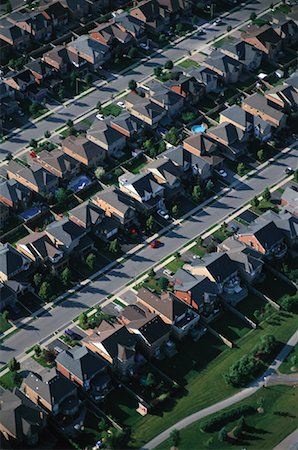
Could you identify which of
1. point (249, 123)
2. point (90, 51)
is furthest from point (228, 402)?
point (90, 51)

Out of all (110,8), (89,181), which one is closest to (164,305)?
(89,181)

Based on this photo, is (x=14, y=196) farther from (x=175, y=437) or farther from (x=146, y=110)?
(x=175, y=437)

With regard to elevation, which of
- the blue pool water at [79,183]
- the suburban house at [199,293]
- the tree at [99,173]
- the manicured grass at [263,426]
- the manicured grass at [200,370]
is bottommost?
the manicured grass at [263,426]

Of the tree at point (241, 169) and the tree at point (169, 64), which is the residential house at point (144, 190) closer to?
the tree at point (241, 169)

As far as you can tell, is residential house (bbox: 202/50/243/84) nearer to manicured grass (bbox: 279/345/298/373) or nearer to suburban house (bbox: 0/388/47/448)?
manicured grass (bbox: 279/345/298/373)

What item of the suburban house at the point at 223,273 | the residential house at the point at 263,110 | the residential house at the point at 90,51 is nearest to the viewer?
the suburban house at the point at 223,273

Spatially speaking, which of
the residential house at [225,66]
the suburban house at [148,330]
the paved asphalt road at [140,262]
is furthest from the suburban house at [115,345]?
the residential house at [225,66]

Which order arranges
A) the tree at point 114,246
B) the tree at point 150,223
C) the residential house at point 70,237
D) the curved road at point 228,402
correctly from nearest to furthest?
the curved road at point 228,402 < the residential house at point 70,237 < the tree at point 114,246 < the tree at point 150,223
